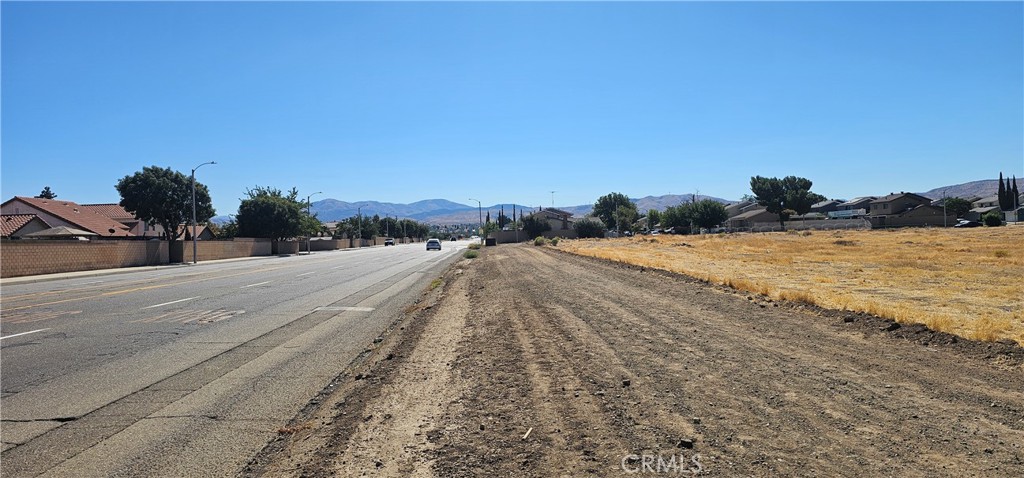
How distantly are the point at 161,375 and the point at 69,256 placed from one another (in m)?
35.7

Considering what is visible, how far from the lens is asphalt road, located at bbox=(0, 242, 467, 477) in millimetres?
5414

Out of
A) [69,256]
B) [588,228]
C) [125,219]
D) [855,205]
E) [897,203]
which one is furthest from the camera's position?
[855,205]

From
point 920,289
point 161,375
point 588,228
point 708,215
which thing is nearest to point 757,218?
point 708,215

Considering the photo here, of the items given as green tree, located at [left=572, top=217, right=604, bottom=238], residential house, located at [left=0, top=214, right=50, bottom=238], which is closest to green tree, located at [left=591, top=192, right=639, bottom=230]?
green tree, located at [left=572, top=217, right=604, bottom=238]

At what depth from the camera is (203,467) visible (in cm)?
504

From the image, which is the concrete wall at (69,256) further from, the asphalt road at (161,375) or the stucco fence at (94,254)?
the asphalt road at (161,375)

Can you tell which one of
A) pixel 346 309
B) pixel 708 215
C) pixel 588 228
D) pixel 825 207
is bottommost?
pixel 346 309

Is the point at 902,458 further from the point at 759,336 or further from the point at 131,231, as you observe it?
the point at 131,231

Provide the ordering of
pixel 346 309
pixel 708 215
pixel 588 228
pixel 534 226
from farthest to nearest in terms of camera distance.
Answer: pixel 708 215 → pixel 534 226 → pixel 588 228 → pixel 346 309

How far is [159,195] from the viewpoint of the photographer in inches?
2157

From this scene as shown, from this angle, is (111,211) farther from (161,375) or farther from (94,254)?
(161,375)

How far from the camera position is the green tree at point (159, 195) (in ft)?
178

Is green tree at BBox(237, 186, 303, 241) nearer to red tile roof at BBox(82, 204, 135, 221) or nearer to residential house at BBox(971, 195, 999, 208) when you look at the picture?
red tile roof at BBox(82, 204, 135, 221)

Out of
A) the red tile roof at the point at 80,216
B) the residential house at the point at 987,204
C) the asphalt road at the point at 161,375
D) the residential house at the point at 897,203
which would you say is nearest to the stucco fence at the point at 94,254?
the red tile roof at the point at 80,216
